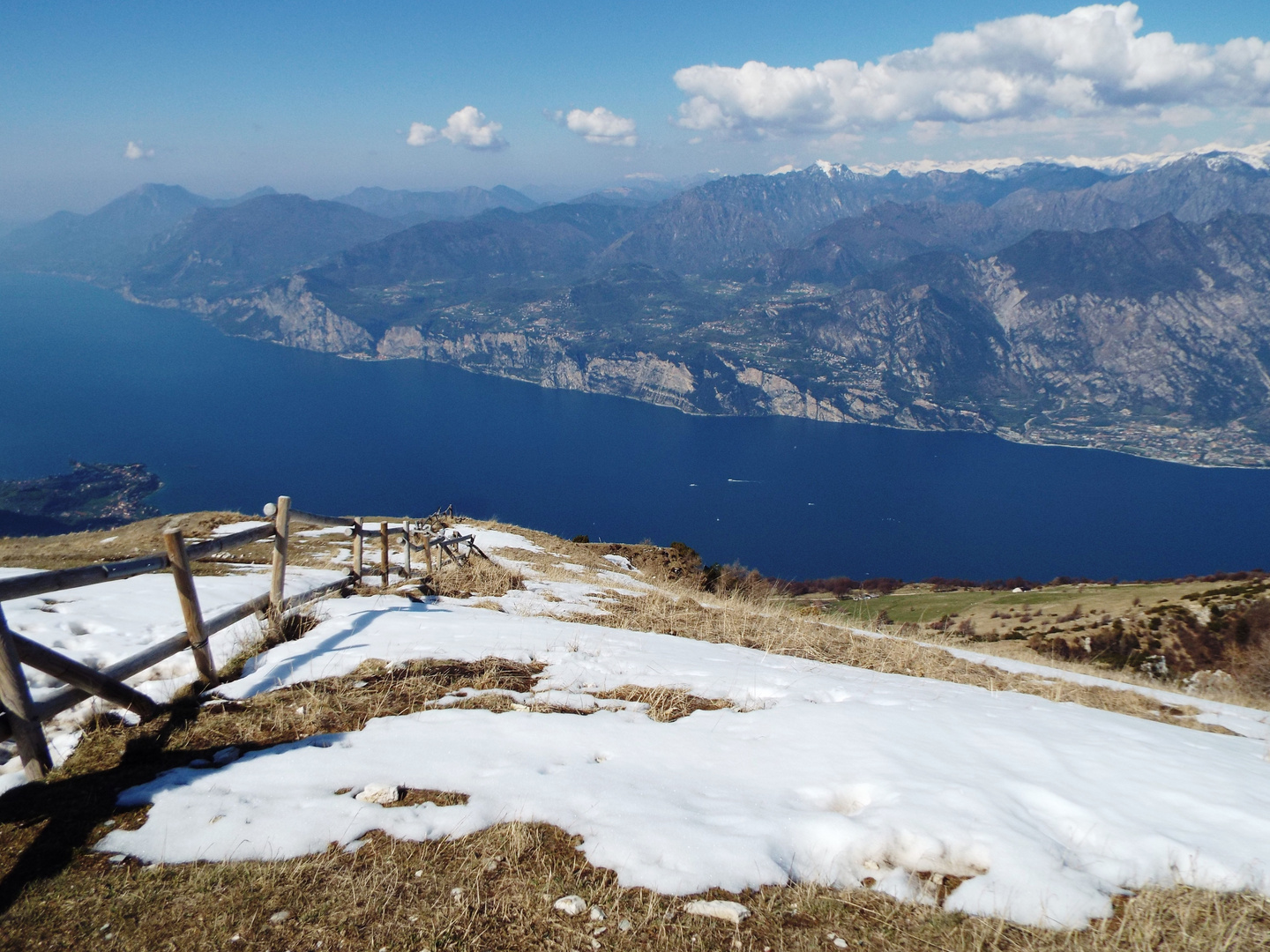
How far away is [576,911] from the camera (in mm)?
3936

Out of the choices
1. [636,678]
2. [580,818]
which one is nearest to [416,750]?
[580,818]

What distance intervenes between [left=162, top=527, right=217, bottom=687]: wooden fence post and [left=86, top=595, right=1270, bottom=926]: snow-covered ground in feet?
1.50

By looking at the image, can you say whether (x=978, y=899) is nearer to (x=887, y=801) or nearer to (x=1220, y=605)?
(x=887, y=801)

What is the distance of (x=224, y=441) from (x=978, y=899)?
731ft

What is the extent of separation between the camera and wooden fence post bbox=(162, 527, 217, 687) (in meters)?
7.16

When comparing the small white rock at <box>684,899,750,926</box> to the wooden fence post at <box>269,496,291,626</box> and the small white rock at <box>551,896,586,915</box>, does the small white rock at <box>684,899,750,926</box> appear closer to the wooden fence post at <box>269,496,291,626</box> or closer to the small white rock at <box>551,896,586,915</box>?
the small white rock at <box>551,896,586,915</box>

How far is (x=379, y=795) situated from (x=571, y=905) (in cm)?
199

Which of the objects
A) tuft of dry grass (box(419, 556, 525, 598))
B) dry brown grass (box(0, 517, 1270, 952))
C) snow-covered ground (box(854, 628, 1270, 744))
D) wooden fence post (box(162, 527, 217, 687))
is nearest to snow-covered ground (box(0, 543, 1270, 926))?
dry brown grass (box(0, 517, 1270, 952))

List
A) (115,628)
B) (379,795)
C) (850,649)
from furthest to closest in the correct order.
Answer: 1. (850,649)
2. (115,628)
3. (379,795)

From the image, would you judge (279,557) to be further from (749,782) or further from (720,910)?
(720,910)

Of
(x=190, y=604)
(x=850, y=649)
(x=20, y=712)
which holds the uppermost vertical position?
(x=190, y=604)

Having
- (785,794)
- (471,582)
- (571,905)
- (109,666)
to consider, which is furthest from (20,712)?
(471,582)

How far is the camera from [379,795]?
201 inches

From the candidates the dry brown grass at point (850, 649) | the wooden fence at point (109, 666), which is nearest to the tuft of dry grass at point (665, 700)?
the dry brown grass at point (850, 649)
